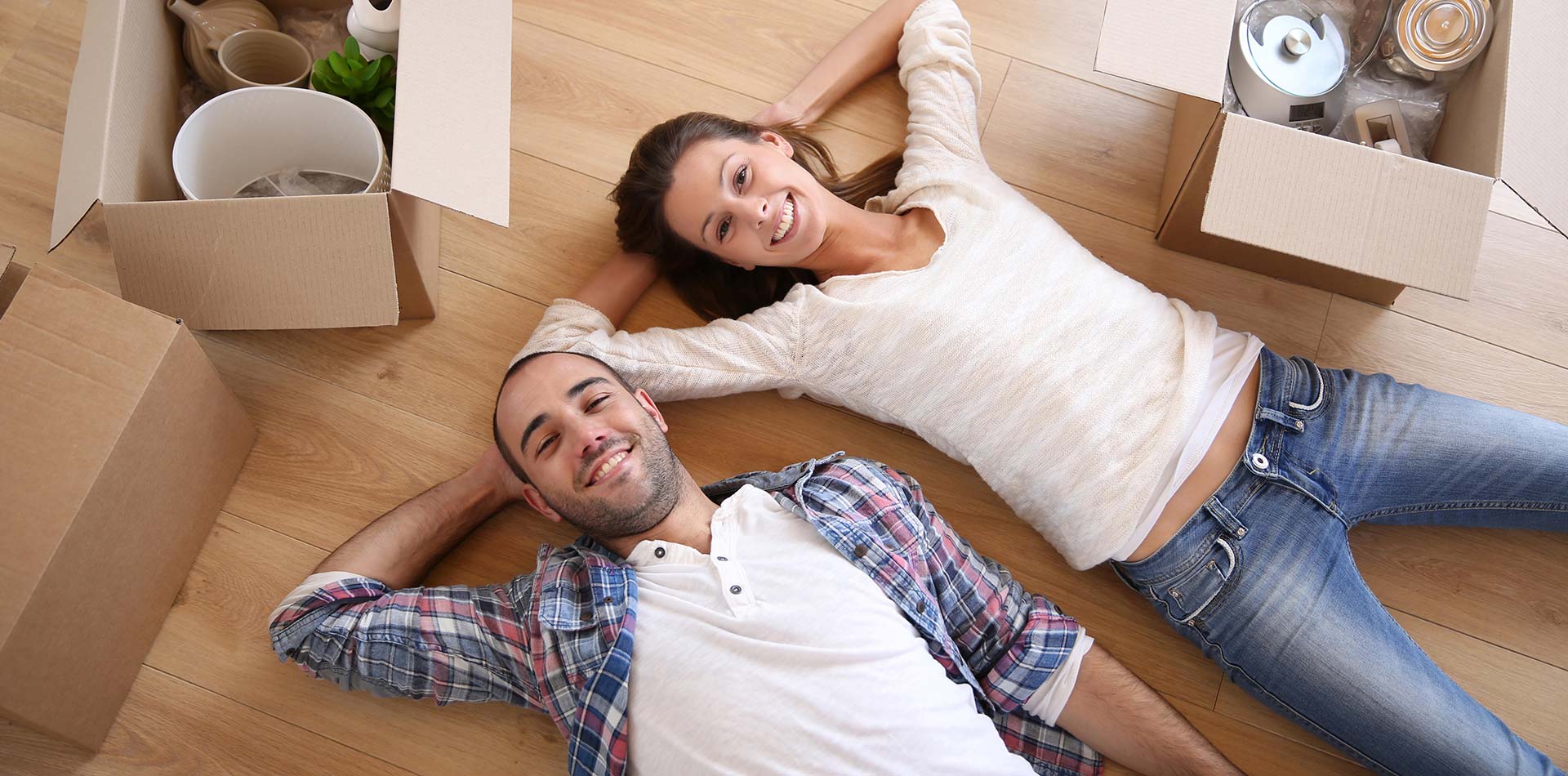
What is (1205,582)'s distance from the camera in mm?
1256

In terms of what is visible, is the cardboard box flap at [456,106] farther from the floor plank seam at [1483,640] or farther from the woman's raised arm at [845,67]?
the floor plank seam at [1483,640]

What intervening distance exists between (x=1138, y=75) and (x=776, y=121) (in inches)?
23.4

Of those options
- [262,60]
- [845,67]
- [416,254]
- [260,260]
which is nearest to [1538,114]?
[845,67]

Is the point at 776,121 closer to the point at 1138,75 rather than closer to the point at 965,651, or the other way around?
the point at 1138,75

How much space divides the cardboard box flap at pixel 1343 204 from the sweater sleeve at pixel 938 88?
0.40m

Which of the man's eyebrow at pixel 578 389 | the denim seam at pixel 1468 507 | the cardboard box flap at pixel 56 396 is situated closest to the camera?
the cardboard box flap at pixel 56 396

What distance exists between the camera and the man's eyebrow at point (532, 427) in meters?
1.18

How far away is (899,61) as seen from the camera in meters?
1.55

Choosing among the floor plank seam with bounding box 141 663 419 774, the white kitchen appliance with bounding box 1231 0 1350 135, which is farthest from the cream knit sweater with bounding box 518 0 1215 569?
the floor plank seam with bounding box 141 663 419 774

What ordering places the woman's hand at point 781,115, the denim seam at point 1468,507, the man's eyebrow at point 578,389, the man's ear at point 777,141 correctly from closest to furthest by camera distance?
1. the man's eyebrow at point 578,389
2. the denim seam at point 1468,507
3. the man's ear at point 777,141
4. the woman's hand at point 781,115

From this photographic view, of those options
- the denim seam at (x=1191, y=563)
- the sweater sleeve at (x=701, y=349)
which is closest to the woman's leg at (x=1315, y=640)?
the denim seam at (x=1191, y=563)

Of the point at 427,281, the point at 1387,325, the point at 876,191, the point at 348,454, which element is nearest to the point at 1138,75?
the point at 876,191

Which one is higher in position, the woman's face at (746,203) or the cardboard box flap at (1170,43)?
the cardboard box flap at (1170,43)

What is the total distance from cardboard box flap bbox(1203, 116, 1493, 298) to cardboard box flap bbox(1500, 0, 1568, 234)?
0.08 metres
